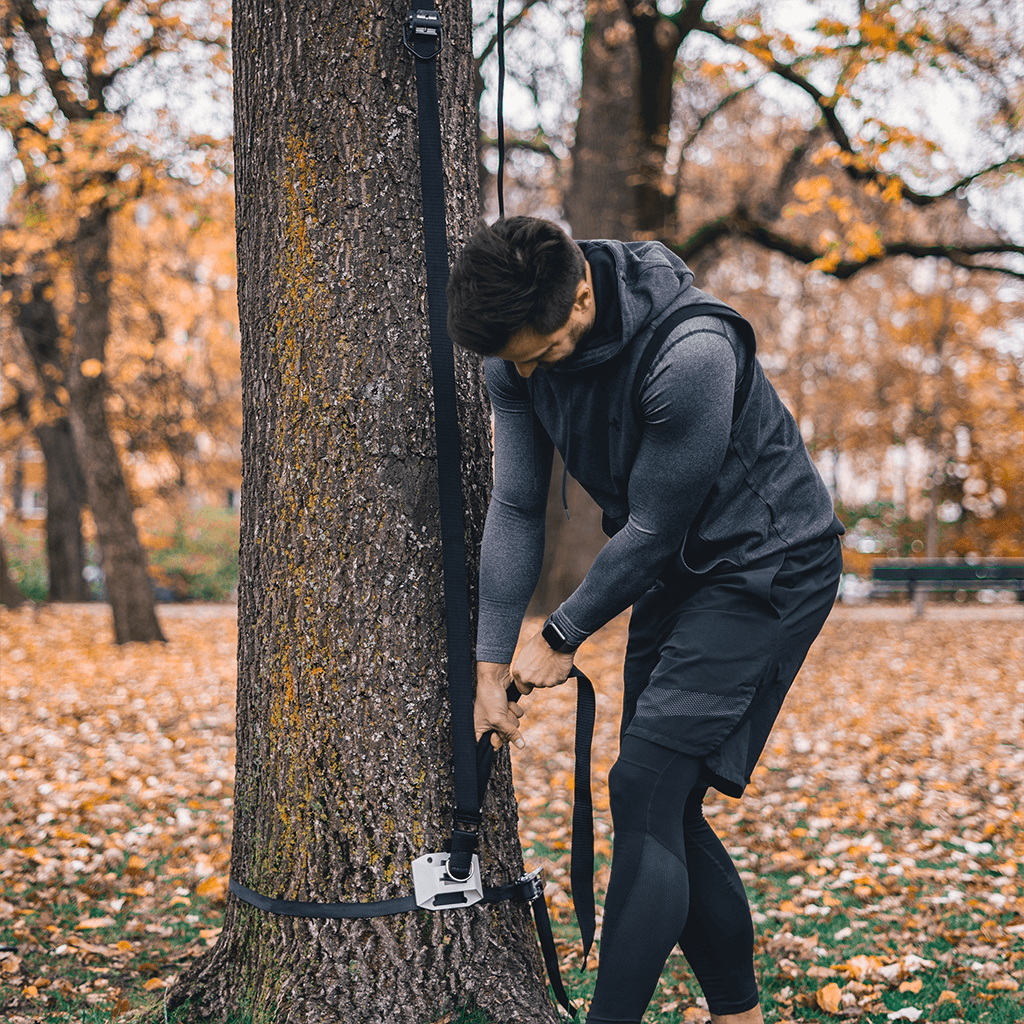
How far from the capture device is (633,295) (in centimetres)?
190

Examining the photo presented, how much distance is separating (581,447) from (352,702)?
0.78m

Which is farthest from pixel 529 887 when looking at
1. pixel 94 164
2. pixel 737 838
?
pixel 94 164

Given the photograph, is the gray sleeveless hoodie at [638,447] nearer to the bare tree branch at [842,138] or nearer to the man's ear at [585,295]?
the man's ear at [585,295]

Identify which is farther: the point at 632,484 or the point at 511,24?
the point at 511,24

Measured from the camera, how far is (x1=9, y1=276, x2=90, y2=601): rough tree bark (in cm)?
1440

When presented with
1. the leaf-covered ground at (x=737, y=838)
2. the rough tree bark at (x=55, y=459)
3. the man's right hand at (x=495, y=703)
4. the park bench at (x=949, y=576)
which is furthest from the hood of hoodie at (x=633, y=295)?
the park bench at (x=949, y=576)

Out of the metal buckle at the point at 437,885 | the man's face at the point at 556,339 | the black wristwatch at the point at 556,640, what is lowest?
the metal buckle at the point at 437,885

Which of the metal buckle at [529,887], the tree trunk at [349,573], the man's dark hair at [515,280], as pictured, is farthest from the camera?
the metal buckle at [529,887]

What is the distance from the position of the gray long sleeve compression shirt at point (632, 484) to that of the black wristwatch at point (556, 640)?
2 cm

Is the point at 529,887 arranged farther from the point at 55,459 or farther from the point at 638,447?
the point at 55,459

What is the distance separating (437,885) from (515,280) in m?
1.35

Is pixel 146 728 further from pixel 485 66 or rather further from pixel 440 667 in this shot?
pixel 485 66

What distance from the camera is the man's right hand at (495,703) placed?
2.15 metres

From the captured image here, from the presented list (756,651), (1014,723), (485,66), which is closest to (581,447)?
(756,651)
